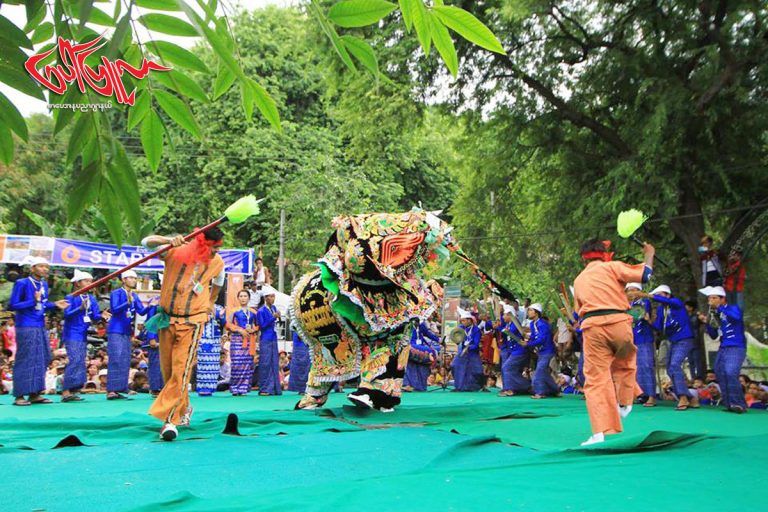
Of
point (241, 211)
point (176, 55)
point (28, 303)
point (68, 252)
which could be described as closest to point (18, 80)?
point (176, 55)

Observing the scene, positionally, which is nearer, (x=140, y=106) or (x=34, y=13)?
(x=34, y=13)

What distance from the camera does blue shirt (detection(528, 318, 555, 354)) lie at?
1216cm

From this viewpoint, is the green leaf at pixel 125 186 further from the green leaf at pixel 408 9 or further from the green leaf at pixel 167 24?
the green leaf at pixel 408 9

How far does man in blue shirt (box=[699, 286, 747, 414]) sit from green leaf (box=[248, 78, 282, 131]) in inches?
347

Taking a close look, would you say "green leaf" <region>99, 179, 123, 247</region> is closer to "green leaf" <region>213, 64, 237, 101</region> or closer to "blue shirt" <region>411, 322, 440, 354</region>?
"green leaf" <region>213, 64, 237, 101</region>

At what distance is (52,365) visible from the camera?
12.4m

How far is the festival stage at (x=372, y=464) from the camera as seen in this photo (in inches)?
150

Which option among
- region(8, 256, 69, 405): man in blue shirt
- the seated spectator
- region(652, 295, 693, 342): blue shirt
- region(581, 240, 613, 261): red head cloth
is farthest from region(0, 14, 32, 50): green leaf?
the seated spectator

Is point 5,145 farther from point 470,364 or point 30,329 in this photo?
point 470,364

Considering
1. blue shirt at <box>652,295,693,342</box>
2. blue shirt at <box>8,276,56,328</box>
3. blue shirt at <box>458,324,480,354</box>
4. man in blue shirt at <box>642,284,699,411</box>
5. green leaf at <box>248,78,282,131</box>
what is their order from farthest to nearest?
blue shirt at <box>458,324,480,354</box> < blue shirt at <box>652,295,693,342</box> < man in blue shirt at <box>642,284,699,411</box> < blue shirt at <box>8,276,56,328</box> < green leaf at <box>248,78,282,131</box>

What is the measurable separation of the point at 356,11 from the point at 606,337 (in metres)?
5.16

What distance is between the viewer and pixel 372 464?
5.10 meters

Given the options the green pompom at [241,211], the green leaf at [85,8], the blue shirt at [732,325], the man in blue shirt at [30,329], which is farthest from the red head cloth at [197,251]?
the blue shirt at [732,325]

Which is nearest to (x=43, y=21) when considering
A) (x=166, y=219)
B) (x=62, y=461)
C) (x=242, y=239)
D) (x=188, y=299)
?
(x=62, y=461)
